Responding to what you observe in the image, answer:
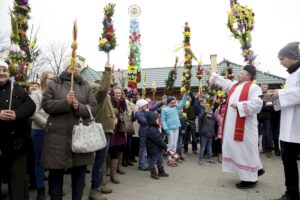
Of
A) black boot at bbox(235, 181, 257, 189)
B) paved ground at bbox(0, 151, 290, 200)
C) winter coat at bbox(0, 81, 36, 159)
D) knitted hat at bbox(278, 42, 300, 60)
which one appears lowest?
paved ground at bbox(0, 151, 290, 200)

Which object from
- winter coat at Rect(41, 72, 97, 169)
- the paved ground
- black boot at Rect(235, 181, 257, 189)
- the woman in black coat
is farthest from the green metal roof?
winter coat at Rect(41, 72, 97, 169)

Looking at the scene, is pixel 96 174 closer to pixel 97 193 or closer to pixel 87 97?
pixel 97 193

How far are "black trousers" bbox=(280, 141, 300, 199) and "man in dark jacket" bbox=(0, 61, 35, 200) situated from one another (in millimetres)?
3669

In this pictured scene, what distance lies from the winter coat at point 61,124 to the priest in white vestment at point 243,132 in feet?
9.88

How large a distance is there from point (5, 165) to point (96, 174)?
135 centimetres

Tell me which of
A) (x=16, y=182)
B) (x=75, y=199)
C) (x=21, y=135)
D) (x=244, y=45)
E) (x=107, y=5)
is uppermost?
(x=107, y=5)

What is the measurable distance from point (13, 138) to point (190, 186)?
333 cm

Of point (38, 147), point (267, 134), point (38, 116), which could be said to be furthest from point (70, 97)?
point (267, 134)

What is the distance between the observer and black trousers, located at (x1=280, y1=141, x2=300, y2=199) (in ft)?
13.3

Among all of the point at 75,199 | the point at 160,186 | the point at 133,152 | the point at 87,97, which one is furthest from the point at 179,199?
the point at 133,152

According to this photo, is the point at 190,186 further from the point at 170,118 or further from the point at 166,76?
the point at 166,76

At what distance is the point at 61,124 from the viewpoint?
3.32 metres

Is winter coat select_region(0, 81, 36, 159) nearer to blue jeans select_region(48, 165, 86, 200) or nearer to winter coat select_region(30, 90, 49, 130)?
blue jeans select_region(48, 165, 86, 200)

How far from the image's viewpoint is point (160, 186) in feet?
17.1
